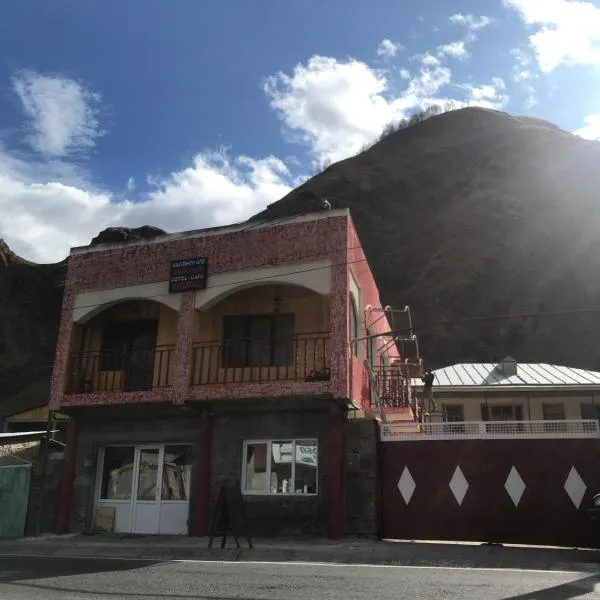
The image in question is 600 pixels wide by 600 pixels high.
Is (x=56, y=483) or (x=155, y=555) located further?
(x=56, y=483)

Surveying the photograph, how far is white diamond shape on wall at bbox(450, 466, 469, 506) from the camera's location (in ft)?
39.6

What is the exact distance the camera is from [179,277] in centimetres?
1447

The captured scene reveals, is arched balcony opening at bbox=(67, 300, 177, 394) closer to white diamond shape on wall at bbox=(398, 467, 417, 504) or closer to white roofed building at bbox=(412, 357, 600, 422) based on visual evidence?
white diamond shape on wall at bbox=(398, 467, 417, 504)

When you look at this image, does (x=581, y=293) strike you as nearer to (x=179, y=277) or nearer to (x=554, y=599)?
(x=179, y=277)

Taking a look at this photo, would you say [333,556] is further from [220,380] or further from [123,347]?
[123,347]

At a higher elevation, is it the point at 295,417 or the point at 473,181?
the point at 473,181

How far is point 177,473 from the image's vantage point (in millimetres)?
14359

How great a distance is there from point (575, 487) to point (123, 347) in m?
10.7

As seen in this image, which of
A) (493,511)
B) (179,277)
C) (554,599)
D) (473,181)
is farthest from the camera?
(473,181)

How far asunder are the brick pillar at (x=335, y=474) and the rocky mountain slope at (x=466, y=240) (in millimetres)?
25769

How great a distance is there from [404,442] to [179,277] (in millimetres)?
6303

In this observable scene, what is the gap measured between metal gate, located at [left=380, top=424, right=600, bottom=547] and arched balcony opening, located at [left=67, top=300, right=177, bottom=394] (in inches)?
245

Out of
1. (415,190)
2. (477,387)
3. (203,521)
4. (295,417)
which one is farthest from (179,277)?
(415,190)

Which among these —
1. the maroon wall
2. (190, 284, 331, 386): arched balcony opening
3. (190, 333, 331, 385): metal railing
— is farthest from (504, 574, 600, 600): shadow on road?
(190, 284, 331, 386): arched balcony opening
